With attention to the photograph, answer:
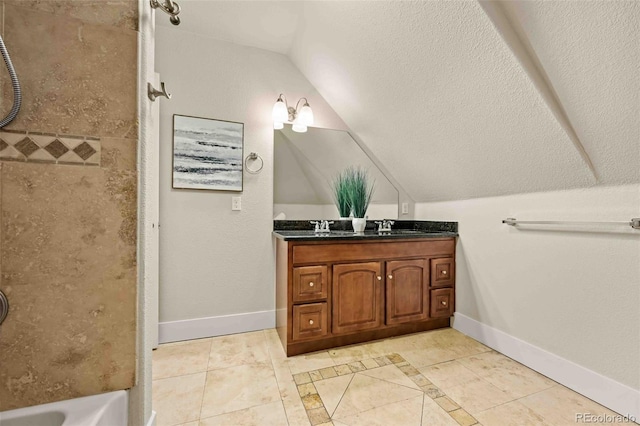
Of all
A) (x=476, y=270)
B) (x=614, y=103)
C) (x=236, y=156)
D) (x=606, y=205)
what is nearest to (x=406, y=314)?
(x=476, y=270)

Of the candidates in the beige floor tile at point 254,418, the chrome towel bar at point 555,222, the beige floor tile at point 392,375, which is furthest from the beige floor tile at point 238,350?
the chrome towel bar at point 555,222

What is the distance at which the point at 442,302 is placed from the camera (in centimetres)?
229

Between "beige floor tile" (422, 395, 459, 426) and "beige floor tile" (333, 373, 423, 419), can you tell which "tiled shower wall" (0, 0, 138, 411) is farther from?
"beige floor tile" (422, 395, 459, 426)

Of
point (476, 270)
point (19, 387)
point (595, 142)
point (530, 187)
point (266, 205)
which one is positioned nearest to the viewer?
point (19, 387)

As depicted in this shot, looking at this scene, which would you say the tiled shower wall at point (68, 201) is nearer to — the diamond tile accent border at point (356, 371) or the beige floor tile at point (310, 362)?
the diamond tile accent border at point (356, 371)

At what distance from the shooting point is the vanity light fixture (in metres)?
2.22

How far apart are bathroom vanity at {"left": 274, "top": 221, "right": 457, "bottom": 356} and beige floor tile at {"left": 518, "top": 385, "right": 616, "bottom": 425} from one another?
33.1 inches

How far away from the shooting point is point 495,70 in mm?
1349

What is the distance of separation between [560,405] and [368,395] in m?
0.97

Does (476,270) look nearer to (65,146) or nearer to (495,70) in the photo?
(495,70)

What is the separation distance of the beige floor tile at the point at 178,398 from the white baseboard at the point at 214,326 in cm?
51

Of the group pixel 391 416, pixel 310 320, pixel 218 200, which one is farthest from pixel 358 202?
pixel 391 416

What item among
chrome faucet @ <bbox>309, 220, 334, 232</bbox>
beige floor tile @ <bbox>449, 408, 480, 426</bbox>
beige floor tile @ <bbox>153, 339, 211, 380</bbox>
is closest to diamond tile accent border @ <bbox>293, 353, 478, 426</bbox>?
beige floor tile @ <bbox>449, 408, 480, 426</bbox>

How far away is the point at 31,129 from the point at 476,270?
2582mm
